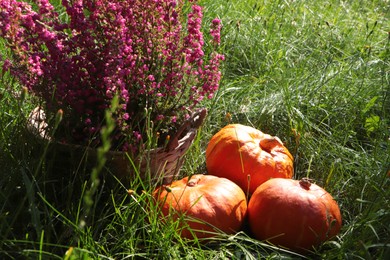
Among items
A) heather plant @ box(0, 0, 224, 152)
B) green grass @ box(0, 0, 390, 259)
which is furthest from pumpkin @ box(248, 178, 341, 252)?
heather plant @ box(0, 0, 224, 152)

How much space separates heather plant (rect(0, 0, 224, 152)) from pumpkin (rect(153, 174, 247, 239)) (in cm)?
23

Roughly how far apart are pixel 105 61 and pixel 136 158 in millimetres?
361

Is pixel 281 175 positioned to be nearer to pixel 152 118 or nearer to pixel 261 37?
pixel 152 118

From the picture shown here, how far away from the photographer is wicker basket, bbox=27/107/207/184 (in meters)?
1.98

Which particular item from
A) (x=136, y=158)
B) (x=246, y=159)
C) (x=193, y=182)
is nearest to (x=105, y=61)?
(x=136, y=158)

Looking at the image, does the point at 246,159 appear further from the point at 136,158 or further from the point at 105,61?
the point at 105,61

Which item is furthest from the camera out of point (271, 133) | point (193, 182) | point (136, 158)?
point (271, 133)

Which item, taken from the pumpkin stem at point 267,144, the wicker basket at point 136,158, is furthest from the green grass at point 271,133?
the pumpkin stem at point 267,144

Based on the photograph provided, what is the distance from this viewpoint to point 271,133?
2883 mm

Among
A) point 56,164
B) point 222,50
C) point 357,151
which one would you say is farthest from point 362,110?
point 56,164

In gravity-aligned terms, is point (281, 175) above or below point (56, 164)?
below

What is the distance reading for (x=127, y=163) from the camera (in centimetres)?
204

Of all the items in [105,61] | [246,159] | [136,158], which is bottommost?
[246,159]

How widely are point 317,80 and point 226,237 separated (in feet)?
4.39
